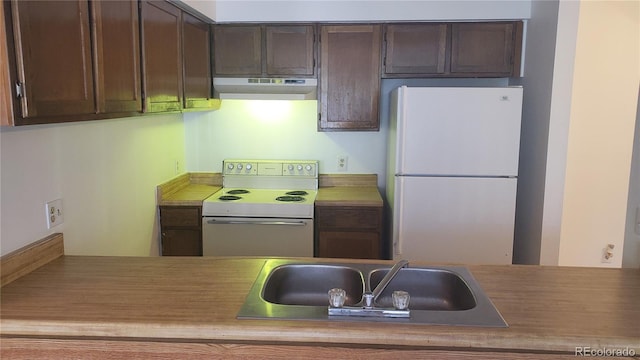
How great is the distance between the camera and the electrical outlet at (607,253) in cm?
317

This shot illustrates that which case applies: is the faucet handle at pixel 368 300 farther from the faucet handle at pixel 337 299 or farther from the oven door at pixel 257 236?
the oven door at pixel 257 236

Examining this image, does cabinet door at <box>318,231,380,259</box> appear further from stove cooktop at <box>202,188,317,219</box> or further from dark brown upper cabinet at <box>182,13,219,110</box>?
dark brown upper cabinet at <box>182,13,219,110</box>

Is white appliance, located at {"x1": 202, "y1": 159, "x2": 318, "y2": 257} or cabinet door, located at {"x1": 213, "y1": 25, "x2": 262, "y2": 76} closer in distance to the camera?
white appliance, located at {"x1": 202, "y1": 159, "x2": 318, "y2": 257}

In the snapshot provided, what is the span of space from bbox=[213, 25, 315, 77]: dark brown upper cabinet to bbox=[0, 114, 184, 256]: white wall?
0.63 meters

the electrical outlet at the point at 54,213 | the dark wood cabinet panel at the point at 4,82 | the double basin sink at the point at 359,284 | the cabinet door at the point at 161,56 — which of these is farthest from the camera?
the cabinet door at the point at 161,56

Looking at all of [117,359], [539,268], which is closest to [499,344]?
[539,268]

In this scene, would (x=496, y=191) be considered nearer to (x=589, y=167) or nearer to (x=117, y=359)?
(x=589, y=167)

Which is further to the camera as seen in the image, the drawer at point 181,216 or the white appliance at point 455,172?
the drawer at point 181,216

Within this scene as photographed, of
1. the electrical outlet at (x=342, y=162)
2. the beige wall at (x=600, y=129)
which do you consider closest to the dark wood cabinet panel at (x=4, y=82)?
the electrical outlet at (x=342, y=162)

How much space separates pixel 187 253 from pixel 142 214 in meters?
0.46

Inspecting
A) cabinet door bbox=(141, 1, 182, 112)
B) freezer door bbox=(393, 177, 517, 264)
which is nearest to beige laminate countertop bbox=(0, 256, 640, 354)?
cabinet door bbox=(141, 1, 182, 112)

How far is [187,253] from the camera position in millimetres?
3174

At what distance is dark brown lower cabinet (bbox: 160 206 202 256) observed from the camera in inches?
124

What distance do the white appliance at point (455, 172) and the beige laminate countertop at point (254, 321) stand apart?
1.22 m
